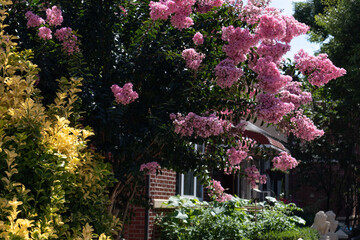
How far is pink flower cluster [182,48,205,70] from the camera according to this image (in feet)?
23.3

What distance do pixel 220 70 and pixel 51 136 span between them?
2.51 meters

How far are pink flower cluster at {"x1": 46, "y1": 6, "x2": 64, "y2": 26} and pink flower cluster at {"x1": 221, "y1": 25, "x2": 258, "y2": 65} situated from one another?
2.19 metres

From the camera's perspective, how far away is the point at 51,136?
5086 mm

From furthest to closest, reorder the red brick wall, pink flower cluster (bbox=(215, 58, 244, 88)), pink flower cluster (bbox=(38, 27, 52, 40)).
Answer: the red brick wall → pink flower cluster (bbox=(38, 27, 52, 40)) → pink flower cluster (bbox=(215, 58, 244, 88))

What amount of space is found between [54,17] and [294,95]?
337 cm

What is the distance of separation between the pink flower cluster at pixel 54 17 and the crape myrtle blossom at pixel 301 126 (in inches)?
132

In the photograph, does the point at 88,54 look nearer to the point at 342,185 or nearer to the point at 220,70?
the point at 220,70

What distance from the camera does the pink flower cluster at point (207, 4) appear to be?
7825 millimetres

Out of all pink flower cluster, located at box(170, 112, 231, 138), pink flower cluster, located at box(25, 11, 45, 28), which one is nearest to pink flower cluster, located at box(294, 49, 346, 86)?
pink flower cluster, located at box(170, 112, 231, 138)

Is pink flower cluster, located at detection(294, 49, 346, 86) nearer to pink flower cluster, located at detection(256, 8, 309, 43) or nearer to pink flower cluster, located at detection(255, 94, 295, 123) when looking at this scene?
pink flower cluster, located at detection(256, 8, 309, 43)

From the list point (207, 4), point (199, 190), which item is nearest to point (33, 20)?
point (207, 4)

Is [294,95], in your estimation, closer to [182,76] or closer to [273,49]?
[273,49]

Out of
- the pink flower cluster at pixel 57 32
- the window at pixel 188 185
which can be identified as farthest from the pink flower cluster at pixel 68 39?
the window at pixel 188 185

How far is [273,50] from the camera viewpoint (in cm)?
707
